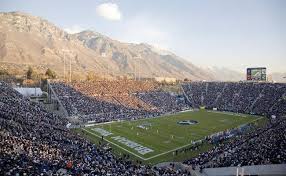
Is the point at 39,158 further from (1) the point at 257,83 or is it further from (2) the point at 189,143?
(1) the point at 257,83

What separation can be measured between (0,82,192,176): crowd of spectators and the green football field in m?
8.89

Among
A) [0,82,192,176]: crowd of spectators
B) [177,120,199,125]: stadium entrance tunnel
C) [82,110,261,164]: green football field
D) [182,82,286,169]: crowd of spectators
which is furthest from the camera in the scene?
[177,120,199,125]: stadium entrance tunnel

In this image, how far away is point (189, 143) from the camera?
4566 centimetres

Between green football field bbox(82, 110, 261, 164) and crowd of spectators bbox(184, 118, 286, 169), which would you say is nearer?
crowd of spectators bbox(184, 118, 286, 169)

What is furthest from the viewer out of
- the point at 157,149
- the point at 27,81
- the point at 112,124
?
the point at 27,81

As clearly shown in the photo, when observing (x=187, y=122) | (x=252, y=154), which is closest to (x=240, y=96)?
(x=187, y=122)

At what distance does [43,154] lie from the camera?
25.5m

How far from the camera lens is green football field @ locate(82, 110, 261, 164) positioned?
136 feet

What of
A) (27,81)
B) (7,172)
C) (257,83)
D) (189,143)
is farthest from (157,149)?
(27,81)

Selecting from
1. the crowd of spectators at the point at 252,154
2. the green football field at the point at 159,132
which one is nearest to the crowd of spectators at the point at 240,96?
the green football field at the point at 159,132

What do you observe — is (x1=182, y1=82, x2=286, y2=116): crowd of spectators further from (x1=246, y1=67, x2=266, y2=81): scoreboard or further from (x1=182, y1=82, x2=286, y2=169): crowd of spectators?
(x1=246, y1=67, x2=266, y2=81): scoreboard

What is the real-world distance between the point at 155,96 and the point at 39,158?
2559 inches

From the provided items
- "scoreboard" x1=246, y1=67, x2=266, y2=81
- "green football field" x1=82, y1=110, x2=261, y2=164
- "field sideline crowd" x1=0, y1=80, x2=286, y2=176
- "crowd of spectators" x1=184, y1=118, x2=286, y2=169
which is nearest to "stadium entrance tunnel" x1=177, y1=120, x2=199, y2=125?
"green football field" x1=82, y1=110, x2=261, y2=164

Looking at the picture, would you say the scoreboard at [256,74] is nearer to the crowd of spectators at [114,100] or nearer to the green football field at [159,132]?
the crowd of spectators at [114,100]
